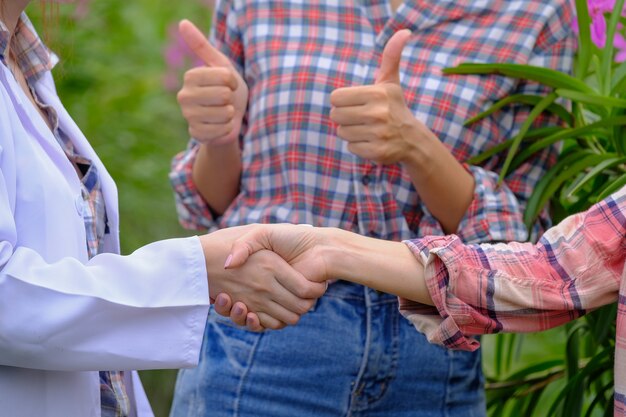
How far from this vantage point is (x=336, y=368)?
176cm

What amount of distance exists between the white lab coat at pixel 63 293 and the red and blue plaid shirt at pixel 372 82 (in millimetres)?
477

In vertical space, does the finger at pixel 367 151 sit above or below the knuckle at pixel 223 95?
below

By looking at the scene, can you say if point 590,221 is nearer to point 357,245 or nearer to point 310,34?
point 357,245

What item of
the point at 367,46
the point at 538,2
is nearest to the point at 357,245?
the point at 367,46

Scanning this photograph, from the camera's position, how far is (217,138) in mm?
1881

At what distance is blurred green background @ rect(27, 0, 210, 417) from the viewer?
3.55 metres

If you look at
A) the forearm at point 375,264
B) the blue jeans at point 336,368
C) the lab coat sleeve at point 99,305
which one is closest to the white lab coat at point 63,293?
the lab coat sleeve at point 99,305

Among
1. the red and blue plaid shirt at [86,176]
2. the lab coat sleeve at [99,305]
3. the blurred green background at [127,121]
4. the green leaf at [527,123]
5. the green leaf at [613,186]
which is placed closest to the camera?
the lab coat sleeve at [99,305]

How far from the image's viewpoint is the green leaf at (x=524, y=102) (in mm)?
1814

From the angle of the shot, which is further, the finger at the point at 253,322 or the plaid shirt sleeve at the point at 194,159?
the plaid shirt sleeve at the point at 194,159

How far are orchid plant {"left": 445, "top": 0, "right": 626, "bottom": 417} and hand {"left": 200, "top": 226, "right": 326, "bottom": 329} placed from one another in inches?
18.2

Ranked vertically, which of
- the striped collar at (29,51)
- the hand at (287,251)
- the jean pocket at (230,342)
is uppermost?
the striped collar at (29,51)

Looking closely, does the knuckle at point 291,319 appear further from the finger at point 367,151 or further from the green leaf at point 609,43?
the green leaf at point 609,43

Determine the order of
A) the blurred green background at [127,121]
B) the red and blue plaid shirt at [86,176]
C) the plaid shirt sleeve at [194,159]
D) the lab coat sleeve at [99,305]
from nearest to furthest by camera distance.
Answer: the lab coat sleeve at [99,305]
the red and blue plaid shirt at [86,176]
the plaid shirt sleeve at [194,159]
the blurred green background at [127,121]
